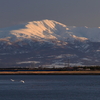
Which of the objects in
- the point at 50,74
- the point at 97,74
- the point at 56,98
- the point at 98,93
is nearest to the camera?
the point at 56,98

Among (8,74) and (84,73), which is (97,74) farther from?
(8,74)

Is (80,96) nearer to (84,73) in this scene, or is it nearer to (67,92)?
(67,92)

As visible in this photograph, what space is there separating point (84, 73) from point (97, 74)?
20.8 ft

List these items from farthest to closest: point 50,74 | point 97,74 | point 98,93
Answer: point 50,74, point 97,74, point 98,93

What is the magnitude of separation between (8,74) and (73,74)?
22.3 metres

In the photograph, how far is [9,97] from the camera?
185 ft

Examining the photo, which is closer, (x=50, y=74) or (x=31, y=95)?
(x=31, y=95)

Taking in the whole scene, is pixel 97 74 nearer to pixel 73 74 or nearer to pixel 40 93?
pixel 73 74

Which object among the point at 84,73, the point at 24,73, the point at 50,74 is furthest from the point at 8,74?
the point at 84,73

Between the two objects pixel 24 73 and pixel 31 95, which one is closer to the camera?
pixel 31 95

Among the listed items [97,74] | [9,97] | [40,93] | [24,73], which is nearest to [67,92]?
[40,93]

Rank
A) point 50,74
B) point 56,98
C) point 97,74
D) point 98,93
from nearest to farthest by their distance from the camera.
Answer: point 56,98, point 98,93, point 97,74, point 50,74

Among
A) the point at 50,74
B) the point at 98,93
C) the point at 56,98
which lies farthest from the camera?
the point at 50,74

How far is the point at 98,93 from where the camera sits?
59156 millimetres
